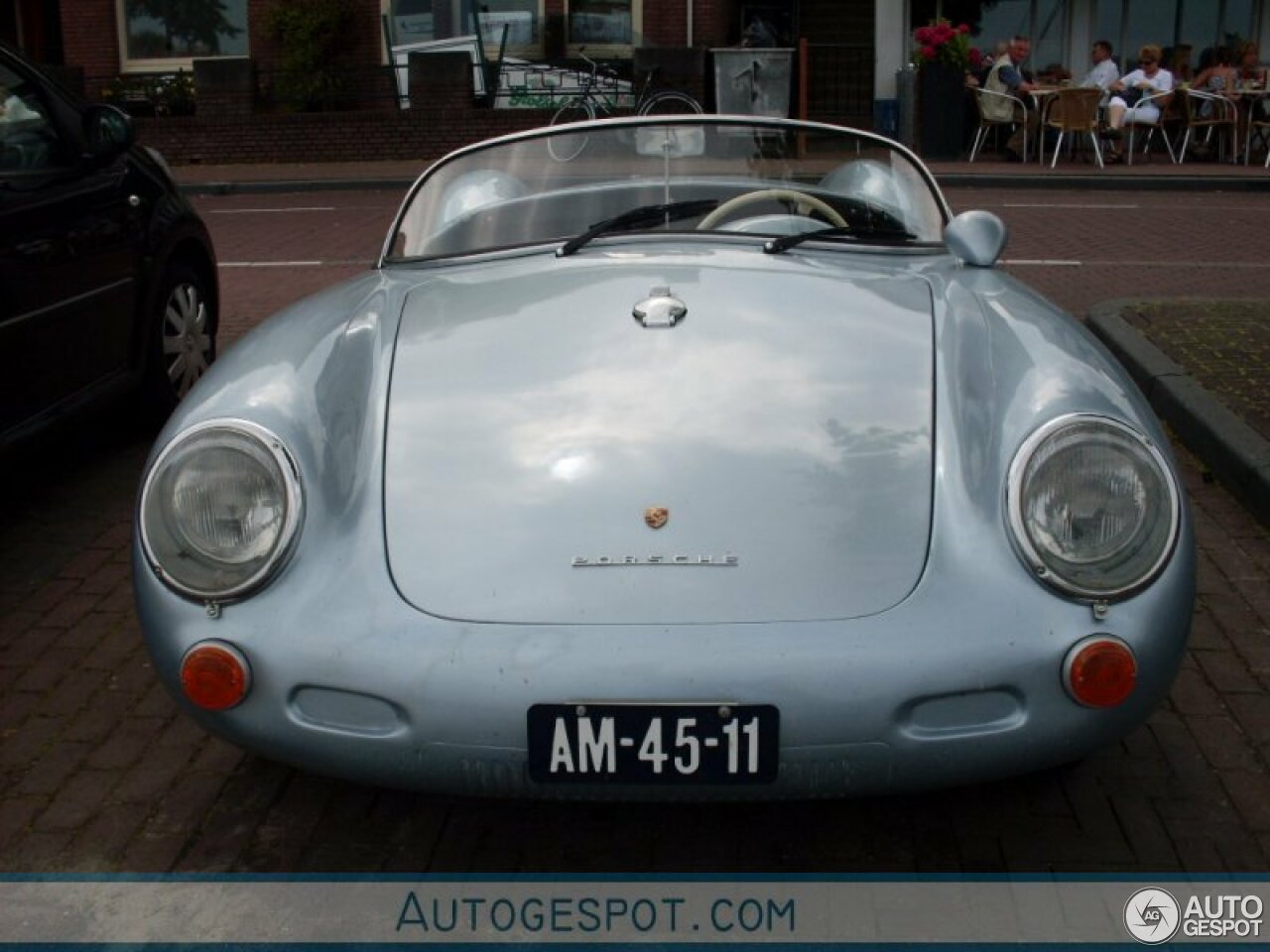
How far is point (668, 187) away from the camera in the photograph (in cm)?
402

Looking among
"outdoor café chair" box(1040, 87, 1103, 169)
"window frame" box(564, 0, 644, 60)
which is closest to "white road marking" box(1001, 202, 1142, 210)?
"outdoor café chair" box(1040, 87, 1103, 169)

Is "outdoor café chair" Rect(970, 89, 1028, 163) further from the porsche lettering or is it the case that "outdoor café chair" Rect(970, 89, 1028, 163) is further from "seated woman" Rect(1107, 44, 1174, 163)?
the porsche lettering

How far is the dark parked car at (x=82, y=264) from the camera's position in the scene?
475 cm

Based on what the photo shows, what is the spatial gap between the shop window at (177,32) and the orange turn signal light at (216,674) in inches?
808

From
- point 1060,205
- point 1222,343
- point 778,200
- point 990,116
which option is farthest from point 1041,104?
point 778,200

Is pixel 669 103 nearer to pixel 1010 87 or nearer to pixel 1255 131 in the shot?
pixel 1010 87

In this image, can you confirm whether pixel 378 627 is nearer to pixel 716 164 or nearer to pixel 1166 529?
pixel 1166 529

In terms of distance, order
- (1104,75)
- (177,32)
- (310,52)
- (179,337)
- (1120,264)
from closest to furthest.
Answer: (179,337) < (1120,264) < (1104,75) < (310,52) < (177,32)

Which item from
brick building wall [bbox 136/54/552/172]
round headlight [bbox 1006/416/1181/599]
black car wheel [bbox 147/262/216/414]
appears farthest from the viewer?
brick building wall [bbox 136/54/552/172]

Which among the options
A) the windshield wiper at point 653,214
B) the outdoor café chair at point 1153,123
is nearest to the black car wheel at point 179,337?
the windshield wiper at point 653,214

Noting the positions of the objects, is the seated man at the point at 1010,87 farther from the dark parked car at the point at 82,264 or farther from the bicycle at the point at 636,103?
the dark parked car at the point at 82,264

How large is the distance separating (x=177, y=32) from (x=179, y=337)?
57.4ft

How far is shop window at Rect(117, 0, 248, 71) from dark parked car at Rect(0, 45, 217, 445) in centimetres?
1682

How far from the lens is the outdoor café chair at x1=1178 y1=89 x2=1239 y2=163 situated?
60.0 ft
